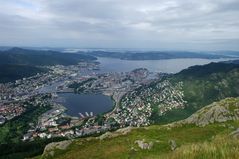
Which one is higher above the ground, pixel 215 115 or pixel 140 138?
pixel 215 115

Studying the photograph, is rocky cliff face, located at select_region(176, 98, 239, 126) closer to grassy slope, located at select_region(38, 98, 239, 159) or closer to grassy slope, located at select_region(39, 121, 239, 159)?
grassy slope, located at select_region(38, 98, 239, 159)

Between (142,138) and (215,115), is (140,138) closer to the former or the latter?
(142,138)

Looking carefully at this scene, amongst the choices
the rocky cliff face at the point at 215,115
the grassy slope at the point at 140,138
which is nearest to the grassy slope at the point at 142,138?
the grassy slope at the point at 140,138

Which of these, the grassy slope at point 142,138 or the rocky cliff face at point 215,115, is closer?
the grassy slope at point 142,138

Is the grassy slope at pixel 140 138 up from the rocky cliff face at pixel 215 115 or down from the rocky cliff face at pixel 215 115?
down

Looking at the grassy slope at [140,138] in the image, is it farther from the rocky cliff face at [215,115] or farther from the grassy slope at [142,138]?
the rocky cliff face at [215,115]

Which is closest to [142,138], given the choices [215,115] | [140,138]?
[140,138]

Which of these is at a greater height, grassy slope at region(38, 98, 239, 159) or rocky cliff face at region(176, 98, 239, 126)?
rocky cliff face at region(176, 98, 239, 126)

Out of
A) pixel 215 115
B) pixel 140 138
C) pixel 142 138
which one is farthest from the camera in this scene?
pixel 215 115

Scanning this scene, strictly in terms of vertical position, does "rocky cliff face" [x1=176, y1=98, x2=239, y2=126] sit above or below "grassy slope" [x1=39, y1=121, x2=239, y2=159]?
above

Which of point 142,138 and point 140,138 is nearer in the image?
point 142,138

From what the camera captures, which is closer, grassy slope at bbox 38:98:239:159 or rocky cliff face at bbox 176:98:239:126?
grassy slope at bbox 38:98:239:159

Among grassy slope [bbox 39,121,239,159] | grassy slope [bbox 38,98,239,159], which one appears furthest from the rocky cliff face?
grassy slope [bbox 39,121,239,159]
